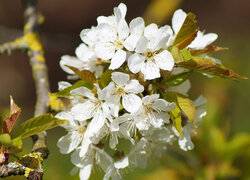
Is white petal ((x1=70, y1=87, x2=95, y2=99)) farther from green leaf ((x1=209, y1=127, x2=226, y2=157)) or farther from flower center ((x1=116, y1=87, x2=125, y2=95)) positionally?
green leaf ((x1=209, y1=127, x2=226, y2=157))

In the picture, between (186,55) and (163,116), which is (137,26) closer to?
(186,55)

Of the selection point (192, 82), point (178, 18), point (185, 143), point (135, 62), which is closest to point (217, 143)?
point (185, 143)

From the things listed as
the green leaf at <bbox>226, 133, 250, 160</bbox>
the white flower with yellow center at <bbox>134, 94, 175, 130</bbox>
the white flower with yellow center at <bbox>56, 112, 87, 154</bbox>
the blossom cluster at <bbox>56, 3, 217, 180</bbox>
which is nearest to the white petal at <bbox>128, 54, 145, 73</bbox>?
the blossom cluster at <bbox>56, 3, 217, 180</bbox>

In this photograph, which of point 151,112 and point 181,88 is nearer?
point 151,112

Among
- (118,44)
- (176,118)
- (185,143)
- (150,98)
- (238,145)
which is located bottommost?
(238,145)

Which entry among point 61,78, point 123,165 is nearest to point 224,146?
point 123,165

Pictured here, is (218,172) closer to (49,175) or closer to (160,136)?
(160,136)

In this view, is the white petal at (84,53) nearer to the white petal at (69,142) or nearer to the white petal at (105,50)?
the white petal at (105,50)
